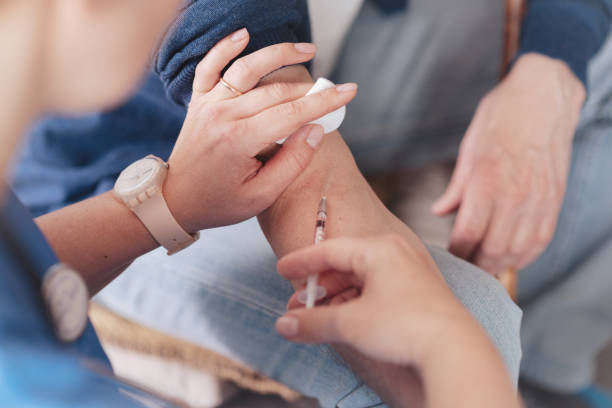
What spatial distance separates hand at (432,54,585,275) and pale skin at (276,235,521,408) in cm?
37

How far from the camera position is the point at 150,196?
0.46 metres

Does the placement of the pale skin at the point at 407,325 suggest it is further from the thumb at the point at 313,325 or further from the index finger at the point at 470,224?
the index finger at the point at 470,224

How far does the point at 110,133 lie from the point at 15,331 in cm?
26

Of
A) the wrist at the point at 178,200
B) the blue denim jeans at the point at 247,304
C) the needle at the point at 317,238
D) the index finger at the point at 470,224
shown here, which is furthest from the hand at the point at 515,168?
the wrist at the point at 178,200

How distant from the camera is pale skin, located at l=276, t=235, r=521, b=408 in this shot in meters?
0.32

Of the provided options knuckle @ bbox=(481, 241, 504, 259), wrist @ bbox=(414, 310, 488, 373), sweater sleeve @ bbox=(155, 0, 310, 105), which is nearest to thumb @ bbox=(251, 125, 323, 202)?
sweater sleeve @ bbox=(155, 0, 310, 105)

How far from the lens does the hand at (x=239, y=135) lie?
1.51ft

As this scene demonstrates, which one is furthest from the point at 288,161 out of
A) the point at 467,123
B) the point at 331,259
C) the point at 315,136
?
the point at 467,123

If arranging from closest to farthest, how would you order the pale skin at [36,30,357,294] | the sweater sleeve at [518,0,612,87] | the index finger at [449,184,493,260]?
the pale skin at [36,30,357,294]
the index finger at [449,184,493,260]
the sweater sleeve at [518,0,612,87]

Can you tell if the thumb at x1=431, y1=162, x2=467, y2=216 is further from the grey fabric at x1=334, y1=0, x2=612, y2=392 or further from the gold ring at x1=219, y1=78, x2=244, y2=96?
the gold ring at x1=219, y1=78, x2=244, y2=96

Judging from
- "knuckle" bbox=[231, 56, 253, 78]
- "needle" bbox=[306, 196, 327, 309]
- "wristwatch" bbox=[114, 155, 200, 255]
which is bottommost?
"needle" bbox=[306, 196, 327, 309]

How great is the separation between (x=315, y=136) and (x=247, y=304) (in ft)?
0.71

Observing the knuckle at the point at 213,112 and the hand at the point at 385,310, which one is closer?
the hand at the point at 385,310

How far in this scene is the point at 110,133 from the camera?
523 millimetres
